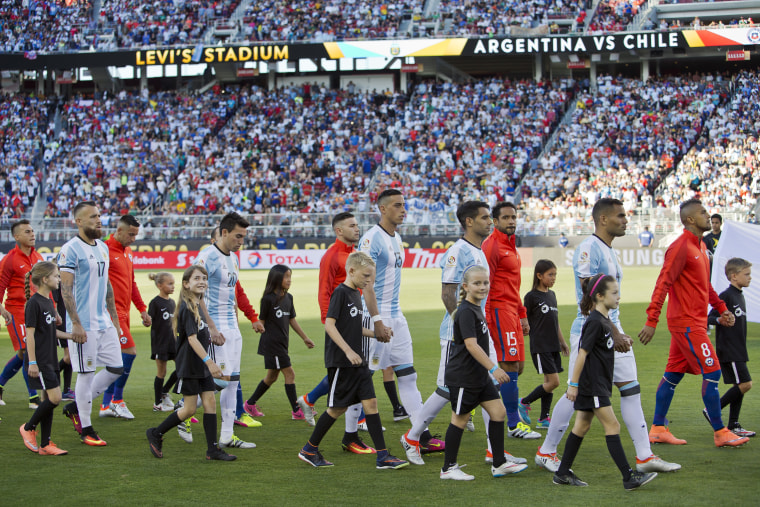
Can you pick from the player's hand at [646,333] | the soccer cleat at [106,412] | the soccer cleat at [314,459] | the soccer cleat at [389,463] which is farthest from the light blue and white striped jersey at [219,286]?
the player's hand at [646,333]

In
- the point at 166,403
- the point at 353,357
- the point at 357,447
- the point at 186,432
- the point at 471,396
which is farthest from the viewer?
the point at 166,403

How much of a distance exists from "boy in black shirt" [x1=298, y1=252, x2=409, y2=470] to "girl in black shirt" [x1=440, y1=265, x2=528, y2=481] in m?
0.66

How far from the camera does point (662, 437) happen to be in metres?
7.49

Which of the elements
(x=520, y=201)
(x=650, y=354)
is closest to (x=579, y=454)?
(x=650, y=354)

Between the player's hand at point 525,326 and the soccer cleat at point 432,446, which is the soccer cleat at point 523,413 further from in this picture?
the soccer cleat at point 432,446

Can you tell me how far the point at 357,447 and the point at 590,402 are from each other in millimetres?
2252

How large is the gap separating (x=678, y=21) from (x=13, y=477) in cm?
4409

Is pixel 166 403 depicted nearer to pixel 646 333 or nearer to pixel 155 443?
pixel 155 443

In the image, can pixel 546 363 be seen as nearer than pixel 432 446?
No

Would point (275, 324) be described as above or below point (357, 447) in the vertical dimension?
above

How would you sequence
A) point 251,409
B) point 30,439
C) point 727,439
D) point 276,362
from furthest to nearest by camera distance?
point 251,409 → point 276,362 → point 30,439 → point 727,439

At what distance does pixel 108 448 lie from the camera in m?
7.66

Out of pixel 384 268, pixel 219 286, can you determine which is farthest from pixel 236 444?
pixel 384 268

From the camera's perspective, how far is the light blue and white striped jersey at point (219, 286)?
773 cm
